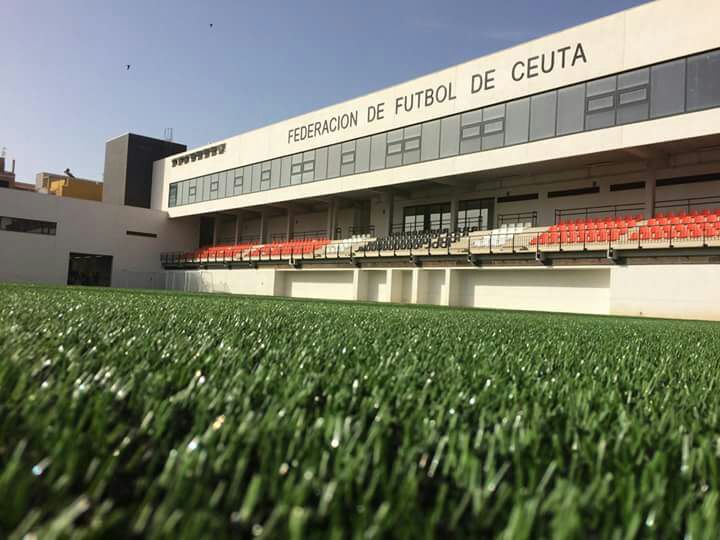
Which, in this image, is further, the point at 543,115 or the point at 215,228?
the point at 215,228

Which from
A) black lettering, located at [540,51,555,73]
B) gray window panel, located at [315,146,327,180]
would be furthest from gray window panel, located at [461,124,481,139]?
gray window panel, located at [315,146,327,180]

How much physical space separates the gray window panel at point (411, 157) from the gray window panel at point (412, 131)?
2.15ft

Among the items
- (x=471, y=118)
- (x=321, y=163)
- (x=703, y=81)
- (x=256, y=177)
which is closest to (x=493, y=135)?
(x=471, y=118)

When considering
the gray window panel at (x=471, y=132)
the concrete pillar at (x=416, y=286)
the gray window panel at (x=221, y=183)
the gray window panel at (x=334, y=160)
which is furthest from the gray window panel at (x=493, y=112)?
the gray window panel at (x=221, y=183)

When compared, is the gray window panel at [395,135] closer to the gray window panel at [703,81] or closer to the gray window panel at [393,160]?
the gray window panel at [393,160]

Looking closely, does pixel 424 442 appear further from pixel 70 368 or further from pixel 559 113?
pixel 559 113

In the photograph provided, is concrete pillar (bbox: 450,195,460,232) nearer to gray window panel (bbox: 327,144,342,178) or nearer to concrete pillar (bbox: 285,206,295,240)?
gray window panel (bbox: 327,144,342,178)

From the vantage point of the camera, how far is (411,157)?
2291 centimetres

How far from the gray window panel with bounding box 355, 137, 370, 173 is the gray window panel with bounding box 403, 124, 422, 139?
2.25 metres

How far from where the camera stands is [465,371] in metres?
1.36

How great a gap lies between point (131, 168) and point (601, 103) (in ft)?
110

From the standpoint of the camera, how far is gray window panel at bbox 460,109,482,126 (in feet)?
67.8

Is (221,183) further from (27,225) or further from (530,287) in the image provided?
(530,287)

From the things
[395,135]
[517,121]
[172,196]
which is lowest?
[172,196]
